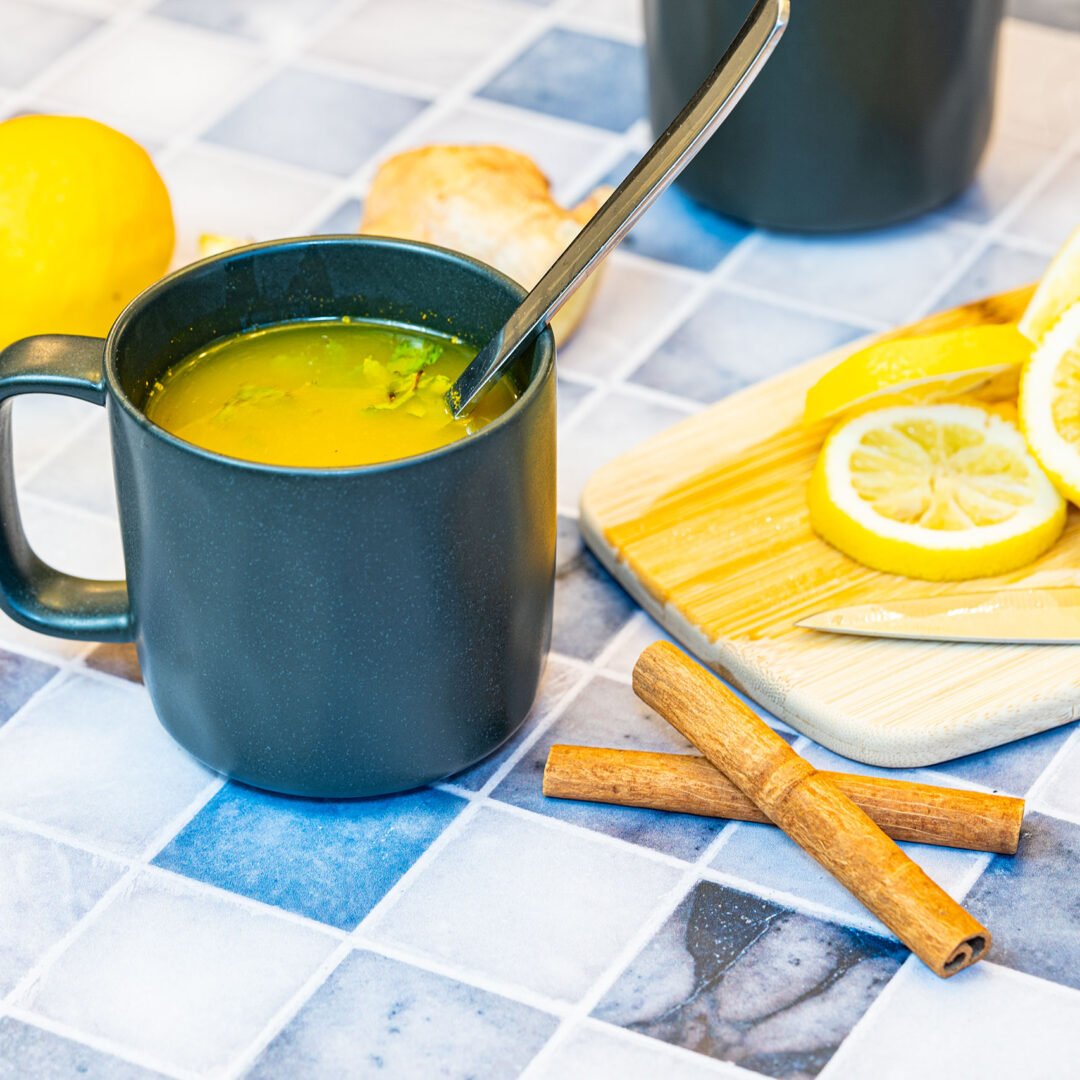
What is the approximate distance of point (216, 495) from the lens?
0.72 m

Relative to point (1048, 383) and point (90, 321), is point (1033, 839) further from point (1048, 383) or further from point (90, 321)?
point (90, 321)

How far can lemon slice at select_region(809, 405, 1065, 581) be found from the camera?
925mm

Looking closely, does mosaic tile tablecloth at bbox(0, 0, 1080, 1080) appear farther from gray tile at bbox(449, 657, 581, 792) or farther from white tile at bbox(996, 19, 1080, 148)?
white tile at bbox(996, 19, 1080, 148)

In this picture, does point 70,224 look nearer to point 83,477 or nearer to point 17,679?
point 83,477

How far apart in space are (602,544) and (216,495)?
1.01ft

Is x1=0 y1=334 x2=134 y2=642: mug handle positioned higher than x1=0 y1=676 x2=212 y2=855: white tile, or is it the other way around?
x1=0 y1=334 x2=134 y2=642: mug handle

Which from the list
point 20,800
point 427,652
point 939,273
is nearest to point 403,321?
point 427,652

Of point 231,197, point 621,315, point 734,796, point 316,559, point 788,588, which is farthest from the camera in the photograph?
point 231,197

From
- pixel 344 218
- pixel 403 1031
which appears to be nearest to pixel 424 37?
pixel 344 218

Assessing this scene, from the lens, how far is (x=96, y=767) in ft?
2.86

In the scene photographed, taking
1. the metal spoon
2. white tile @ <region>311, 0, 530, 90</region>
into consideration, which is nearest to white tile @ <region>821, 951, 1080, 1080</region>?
the metal spoon

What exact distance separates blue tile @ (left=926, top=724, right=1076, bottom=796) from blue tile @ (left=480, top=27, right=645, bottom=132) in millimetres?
656

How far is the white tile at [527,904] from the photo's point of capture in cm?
77

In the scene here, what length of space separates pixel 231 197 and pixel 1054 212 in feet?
1.88
